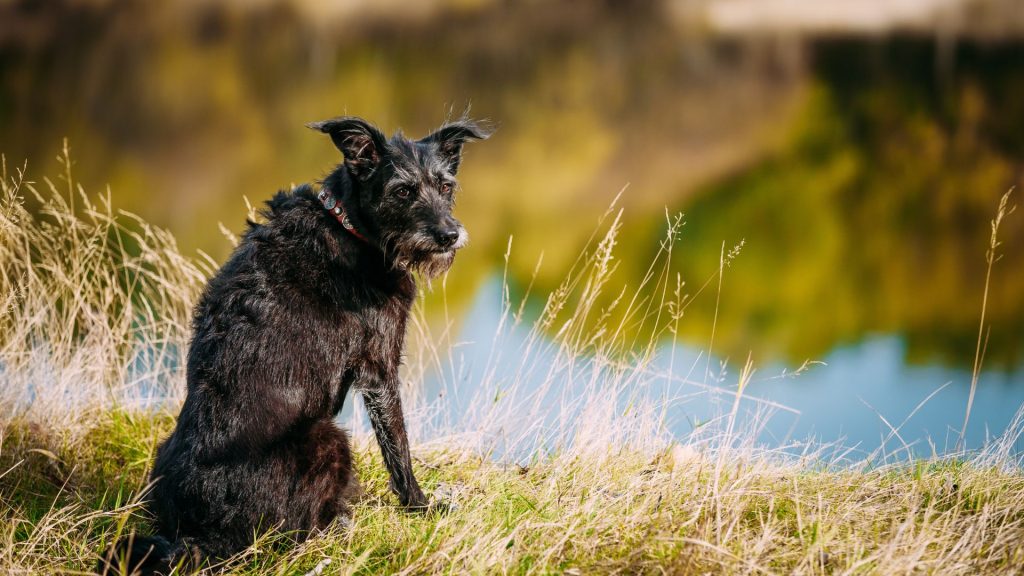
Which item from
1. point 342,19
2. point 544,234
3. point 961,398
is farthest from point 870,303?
point 342,19

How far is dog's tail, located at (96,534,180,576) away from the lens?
11.5 feet

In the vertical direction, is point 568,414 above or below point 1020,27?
below

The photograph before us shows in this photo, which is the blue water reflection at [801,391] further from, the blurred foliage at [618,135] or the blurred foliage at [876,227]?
the blurred foliage at [618,135]

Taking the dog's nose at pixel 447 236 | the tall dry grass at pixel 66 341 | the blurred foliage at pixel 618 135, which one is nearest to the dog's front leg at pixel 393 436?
the dog's nose at pixel 447 236

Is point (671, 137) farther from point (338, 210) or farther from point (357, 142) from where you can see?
point (338, 210)

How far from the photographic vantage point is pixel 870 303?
17312 millimetres

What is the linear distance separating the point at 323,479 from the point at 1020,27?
146 feet

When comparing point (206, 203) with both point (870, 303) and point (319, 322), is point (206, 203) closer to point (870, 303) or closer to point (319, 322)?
point (870, 303)

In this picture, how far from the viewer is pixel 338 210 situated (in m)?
4.18

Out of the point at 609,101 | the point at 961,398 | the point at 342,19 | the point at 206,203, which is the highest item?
the point at 342,19

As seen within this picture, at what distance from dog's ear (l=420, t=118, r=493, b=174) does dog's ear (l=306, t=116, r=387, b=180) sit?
0.38 m

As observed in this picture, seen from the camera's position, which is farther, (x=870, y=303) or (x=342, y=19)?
(x=342, y=19)

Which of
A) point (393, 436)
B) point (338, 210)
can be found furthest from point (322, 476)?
point (338, 210)

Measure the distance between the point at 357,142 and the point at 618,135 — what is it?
27857 millimetres
